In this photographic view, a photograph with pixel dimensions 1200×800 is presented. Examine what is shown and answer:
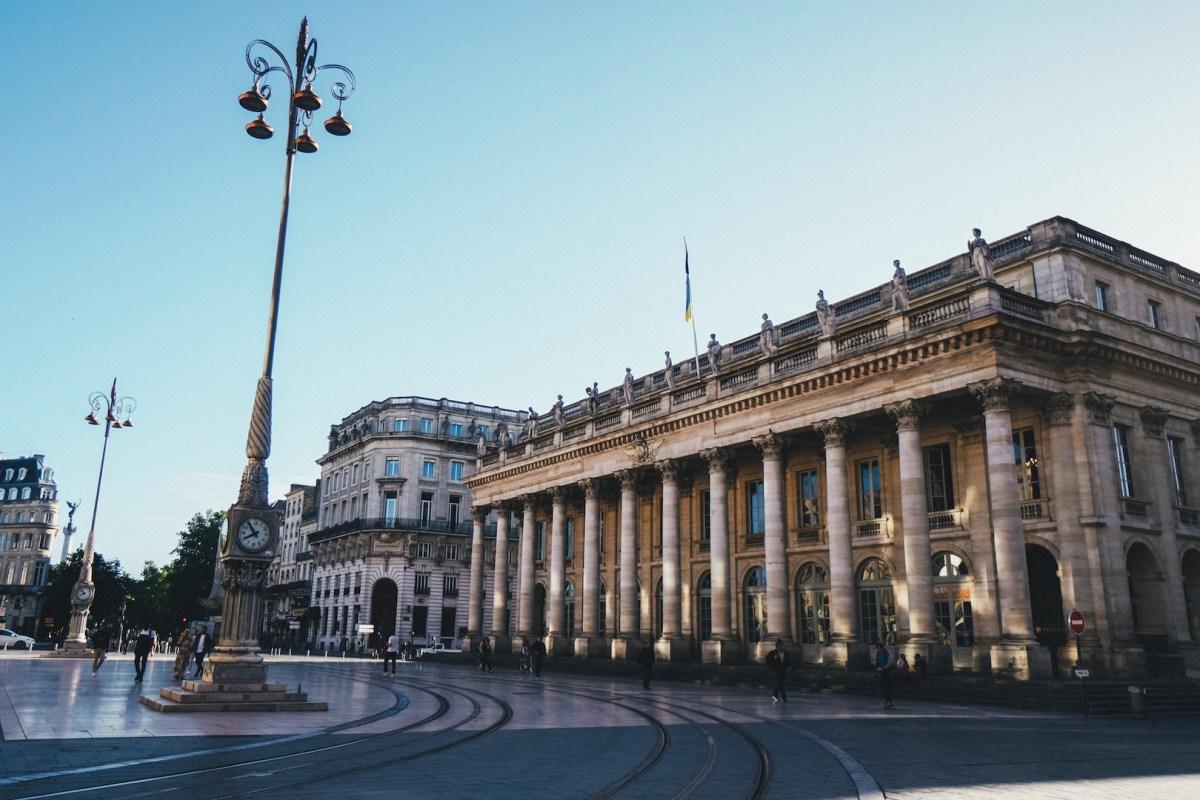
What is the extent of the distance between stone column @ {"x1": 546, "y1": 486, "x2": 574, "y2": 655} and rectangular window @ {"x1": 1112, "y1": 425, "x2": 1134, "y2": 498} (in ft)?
86.4

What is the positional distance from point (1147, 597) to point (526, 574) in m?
31.7

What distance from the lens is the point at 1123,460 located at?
97.7 feet

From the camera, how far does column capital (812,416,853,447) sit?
31.7 meters

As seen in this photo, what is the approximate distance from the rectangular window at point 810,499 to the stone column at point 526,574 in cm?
1782

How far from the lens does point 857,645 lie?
1184 inches

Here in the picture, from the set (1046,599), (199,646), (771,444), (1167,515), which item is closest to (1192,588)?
(1167,515)

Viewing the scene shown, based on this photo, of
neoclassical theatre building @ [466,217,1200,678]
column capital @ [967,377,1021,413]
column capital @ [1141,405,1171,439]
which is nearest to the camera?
column capital @ [967,377,1021,413]

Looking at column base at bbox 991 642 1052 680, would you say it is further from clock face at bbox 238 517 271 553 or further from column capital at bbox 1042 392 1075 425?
clock face at bbox 238 517 271 553

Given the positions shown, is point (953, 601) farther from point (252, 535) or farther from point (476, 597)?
point (476, 597)

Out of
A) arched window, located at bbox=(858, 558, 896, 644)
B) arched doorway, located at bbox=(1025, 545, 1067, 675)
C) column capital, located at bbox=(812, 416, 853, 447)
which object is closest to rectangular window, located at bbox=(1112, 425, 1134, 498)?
arched doorway, located at bbox=(1025, 545, 1067, 675)

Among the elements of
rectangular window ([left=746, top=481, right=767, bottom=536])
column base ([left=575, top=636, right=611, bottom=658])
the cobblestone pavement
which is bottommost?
the cobblestone pavement

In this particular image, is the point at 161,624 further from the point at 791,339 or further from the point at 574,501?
the point at 791,339

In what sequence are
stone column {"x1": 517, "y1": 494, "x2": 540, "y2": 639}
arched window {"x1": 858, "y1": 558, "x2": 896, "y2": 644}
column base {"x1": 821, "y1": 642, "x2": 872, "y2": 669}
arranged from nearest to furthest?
column base {"x1": 821, "y1": 642, "x2": 872, "y2": 669} → arched window {"x1": 858, "y1": 558, "x2": 896, "y2": 644} → stone column {"x1": 517, "y1": 494, "x2": 540, "y2": 639}

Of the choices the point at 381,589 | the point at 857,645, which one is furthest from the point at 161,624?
the point at 857,645
